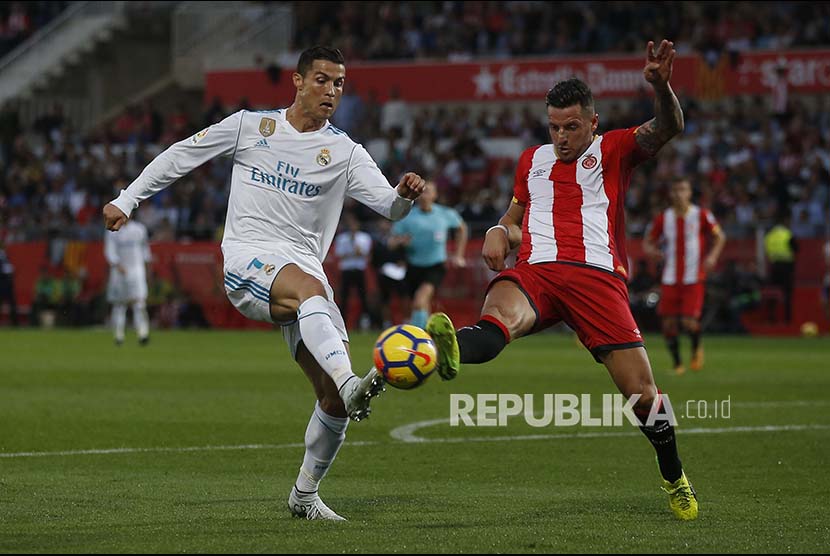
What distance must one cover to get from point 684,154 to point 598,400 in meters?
16.9

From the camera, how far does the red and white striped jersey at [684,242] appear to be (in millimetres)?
17531

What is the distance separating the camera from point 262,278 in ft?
23.3

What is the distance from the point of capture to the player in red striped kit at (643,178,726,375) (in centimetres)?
1750

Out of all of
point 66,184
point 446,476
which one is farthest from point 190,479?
point 66,184

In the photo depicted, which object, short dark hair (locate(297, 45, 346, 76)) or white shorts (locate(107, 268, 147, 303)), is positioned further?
white shorts (locate(107, 268, 147, 303))

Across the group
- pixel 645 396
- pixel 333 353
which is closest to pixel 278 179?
pixel 333 353

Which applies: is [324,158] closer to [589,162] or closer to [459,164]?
[589,162]

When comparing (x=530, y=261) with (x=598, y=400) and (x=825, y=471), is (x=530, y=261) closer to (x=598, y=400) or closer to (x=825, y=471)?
(x=825, y=471)

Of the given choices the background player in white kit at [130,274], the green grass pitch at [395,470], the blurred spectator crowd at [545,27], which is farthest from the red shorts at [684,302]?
the blurred spectator crowd at [545,27]

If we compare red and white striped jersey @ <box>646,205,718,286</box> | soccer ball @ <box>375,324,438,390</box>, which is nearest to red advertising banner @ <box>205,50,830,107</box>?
red and white striped jersey @ <box>646,205,718,286</box>

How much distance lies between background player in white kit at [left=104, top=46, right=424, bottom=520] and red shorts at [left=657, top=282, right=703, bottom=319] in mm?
10604

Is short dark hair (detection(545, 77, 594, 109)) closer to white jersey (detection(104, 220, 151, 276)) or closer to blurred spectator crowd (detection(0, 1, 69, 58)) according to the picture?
white jersey (detection(104, 220, 151, 276))

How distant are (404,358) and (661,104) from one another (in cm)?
193

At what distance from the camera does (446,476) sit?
881cm
